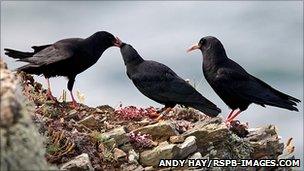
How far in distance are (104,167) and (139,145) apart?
38.2 inches

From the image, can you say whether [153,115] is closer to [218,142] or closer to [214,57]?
[214,57]

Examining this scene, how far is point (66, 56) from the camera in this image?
48.0ft

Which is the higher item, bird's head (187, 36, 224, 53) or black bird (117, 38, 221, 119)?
bird's head (187, 36, 224, 53)

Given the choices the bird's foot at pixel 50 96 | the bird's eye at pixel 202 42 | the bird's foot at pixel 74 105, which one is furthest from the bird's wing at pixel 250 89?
the bird's foot at pixel 50 96

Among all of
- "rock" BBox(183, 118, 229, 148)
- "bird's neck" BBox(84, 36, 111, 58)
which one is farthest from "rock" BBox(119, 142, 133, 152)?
"bird's neck" BBox(84, 36, 111, 58)

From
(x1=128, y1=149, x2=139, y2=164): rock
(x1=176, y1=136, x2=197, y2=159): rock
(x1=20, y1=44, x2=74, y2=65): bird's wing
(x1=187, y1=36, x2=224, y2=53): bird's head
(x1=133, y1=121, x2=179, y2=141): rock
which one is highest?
(x1=187, y1=36, x2=224, y2=53): bird's head

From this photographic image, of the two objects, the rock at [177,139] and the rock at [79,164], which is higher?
the rock at [177,139]

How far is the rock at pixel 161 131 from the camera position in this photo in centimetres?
1245

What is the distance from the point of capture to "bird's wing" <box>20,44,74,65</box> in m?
14.6

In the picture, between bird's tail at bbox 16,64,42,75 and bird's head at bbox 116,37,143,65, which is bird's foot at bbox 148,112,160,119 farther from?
bird's tail at bbox 16,64,42,75

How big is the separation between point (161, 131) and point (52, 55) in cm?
361

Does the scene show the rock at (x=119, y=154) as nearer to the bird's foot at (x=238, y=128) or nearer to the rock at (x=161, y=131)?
the rock at (x=161, y=131)

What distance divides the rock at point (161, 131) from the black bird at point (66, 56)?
256 cm

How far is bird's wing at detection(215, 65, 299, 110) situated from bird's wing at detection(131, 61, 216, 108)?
0.76 metres
